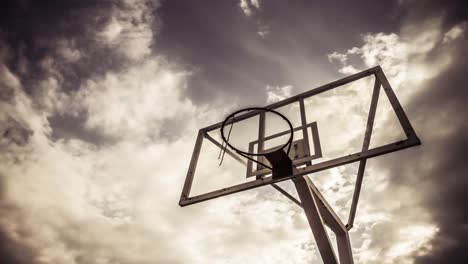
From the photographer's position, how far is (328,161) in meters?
3.58

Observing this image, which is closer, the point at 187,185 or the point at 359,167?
the point at 359,167

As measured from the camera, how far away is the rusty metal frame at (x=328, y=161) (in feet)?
10.9

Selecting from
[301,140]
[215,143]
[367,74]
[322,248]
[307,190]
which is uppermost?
[367,74]

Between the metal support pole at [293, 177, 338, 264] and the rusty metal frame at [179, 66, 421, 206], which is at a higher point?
the rusty metal frame at [179, 66, 421, 206]

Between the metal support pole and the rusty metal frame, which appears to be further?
the metal support pole

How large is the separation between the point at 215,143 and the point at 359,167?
8.91 feet

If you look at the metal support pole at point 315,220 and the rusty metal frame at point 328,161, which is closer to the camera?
the rusty metal frame at point 328,161

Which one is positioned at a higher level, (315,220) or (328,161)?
(328,161)

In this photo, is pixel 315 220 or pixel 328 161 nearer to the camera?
pixel 328 161

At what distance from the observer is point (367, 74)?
4445 millimetres

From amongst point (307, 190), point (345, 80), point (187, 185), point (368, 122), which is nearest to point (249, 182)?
point (307, 190)

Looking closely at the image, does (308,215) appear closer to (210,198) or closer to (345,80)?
(210,198)

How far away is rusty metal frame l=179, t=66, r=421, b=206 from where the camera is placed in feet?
10.9

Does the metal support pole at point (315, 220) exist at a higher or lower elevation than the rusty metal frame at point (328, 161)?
lower
